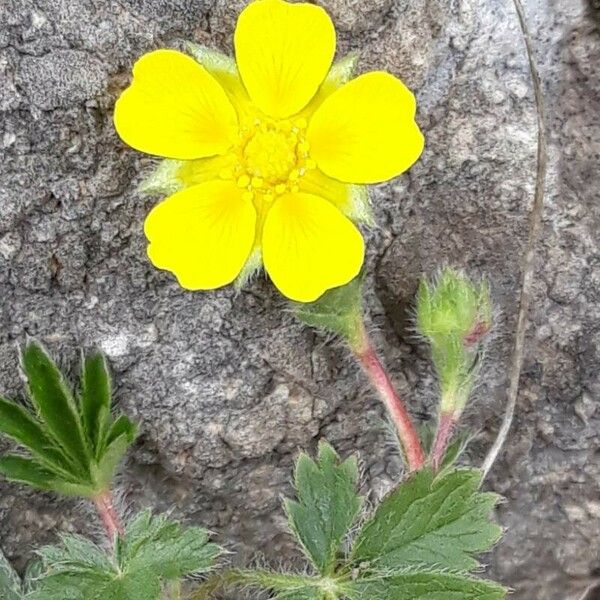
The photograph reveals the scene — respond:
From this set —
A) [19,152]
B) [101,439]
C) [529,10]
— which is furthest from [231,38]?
[101,439]

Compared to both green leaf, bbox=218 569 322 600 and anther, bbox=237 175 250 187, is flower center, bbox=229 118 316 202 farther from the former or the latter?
green leaf, bbox=218 569 322 600

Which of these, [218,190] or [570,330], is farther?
[570,330]

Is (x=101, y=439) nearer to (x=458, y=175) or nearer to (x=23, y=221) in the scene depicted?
(x=23, y=221)

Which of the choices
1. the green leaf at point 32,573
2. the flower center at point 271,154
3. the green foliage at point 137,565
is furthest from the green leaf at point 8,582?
the flower center at point 271,154

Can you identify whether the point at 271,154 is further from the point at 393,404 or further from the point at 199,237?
the point at 393,404

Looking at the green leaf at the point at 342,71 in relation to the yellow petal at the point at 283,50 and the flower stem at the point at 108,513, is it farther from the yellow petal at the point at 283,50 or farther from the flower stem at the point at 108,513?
the flower stem at the point at 108,513

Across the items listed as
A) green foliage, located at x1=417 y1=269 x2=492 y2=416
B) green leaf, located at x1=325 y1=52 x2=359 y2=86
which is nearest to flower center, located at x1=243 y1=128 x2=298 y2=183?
green leaf, located at x1=325 y1=52 x2=359 y2=86
